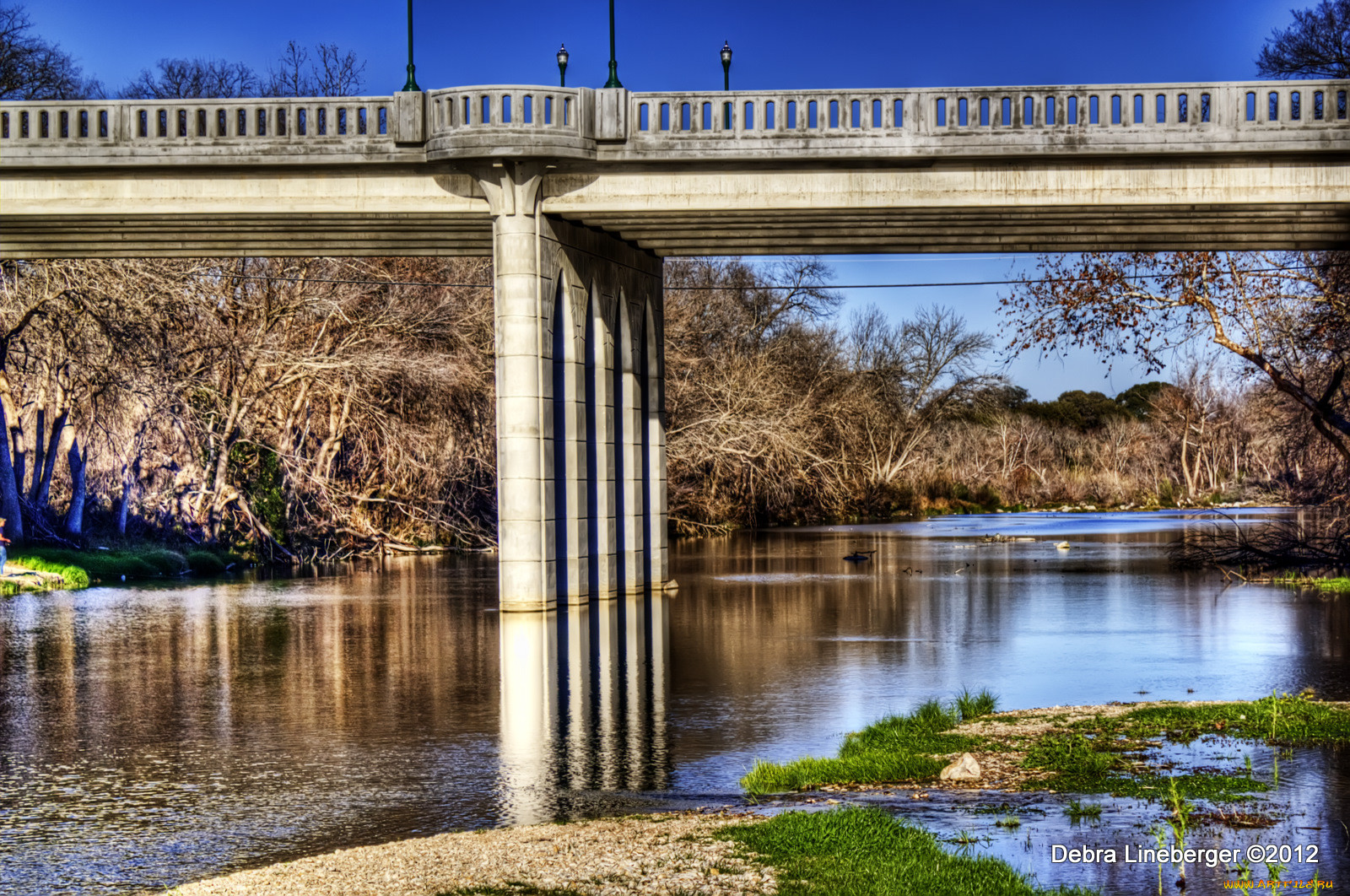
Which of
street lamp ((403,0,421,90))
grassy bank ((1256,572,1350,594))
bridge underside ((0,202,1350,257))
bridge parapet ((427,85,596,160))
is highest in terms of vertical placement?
street lamp ((403,0,421,90))

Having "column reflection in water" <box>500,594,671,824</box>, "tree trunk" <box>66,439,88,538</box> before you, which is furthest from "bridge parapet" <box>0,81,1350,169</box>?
"tree trunk" <box>66,439,88,538</box>

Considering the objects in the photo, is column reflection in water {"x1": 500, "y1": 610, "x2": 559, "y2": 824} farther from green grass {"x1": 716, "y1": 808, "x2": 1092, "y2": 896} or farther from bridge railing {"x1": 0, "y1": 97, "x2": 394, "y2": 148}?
bridge railing {"x1": 0, "y1": 97, "x2": 394, "y2": 148}

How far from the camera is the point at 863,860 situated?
25.5 ft

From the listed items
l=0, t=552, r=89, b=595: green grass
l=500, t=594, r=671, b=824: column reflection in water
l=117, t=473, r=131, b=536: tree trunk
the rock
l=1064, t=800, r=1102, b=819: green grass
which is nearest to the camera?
l=1064, t=800, r=1102, b=819: green grass

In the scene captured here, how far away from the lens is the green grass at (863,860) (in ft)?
23.8

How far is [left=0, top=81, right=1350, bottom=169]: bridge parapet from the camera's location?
22.2m

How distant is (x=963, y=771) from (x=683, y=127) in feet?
48.8

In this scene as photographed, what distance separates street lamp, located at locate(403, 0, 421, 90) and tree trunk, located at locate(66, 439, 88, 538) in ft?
53.2

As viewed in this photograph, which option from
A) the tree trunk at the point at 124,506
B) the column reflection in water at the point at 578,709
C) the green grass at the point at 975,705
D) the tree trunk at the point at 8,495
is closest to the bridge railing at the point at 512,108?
the column reflection in water at the point at 578,709

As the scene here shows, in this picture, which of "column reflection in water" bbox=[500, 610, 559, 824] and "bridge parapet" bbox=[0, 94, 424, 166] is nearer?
"column reflection in water" bbox=[500, 610, 559, 824]

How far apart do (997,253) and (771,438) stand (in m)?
17.8

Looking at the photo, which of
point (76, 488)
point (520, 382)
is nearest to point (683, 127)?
point (520, 382)

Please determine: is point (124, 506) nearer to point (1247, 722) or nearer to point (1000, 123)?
point (1000, 123)

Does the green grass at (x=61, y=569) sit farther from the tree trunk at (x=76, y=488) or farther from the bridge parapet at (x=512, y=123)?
the bridge parapet at (x=512, y=123)
